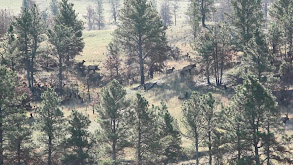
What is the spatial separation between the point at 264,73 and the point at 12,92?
103 ft

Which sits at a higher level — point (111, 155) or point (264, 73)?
point (264, 73)

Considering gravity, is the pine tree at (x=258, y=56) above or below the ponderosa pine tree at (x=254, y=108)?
above

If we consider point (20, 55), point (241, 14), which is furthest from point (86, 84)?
point (241, 14)

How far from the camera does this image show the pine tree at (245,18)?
196ft

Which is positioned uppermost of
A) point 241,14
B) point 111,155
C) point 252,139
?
point 241,14

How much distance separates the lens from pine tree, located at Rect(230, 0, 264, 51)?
5966 centimetres

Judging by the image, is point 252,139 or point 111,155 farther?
point 111,155

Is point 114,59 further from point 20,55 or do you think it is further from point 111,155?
point 111,155

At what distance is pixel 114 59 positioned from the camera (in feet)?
226

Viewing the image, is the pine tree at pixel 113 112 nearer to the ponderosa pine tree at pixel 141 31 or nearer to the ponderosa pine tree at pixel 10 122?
the ponderosa pine tree at pixel 10 122

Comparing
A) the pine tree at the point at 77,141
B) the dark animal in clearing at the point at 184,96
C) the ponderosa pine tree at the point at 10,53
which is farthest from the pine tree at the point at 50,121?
the ponderosa pine tree at the point at 10,53

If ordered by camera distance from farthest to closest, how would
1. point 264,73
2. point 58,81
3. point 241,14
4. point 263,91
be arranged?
point 58,81 → point 241,14 → point 264,73 → point 263,91

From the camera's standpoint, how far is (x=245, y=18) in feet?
198

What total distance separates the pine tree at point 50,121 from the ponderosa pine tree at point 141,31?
28.0m
